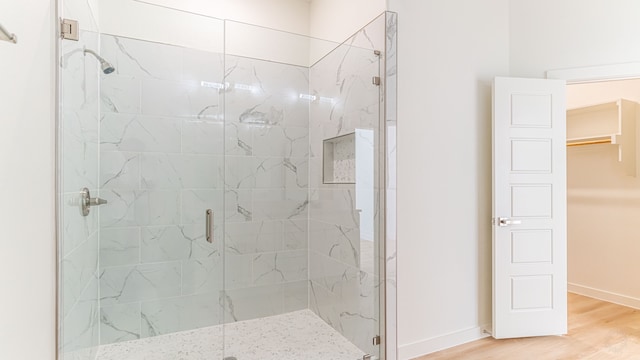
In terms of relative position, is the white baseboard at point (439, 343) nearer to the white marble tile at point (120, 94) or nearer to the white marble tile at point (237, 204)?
the white marble tile at point (237, 204)

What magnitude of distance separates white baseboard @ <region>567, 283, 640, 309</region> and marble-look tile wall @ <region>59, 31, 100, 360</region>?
4530 mm

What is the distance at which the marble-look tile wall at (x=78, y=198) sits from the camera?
60.6 inches

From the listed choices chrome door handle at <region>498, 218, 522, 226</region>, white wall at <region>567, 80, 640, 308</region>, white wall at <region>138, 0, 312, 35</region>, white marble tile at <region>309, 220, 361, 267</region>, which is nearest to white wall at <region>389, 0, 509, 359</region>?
chrome door handle at <region>498, 218, 522, 226</region>

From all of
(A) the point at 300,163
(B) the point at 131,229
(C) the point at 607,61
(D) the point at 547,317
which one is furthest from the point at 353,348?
(C) the point at 607,61

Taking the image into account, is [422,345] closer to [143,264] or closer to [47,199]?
[143,264]

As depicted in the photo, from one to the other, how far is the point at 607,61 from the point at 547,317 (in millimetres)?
2128

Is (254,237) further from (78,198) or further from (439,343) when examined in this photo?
(439,343)

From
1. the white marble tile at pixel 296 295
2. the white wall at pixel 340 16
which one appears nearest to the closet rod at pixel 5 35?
the white wall at pixel 340 16

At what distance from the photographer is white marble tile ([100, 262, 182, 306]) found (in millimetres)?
2252

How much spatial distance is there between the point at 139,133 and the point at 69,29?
2.65 ft

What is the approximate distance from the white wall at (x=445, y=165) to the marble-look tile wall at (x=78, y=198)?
1919mm

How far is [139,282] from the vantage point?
7.64 ft

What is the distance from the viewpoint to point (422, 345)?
2.33 meters

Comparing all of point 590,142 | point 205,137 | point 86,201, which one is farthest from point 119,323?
point 590,142
